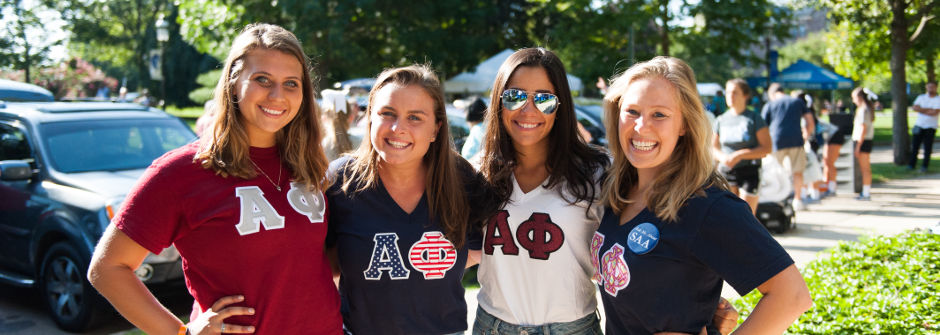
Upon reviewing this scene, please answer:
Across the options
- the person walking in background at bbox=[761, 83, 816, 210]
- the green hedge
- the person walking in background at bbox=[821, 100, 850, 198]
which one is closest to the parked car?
the green hedge

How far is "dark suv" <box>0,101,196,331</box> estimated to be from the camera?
201 inches

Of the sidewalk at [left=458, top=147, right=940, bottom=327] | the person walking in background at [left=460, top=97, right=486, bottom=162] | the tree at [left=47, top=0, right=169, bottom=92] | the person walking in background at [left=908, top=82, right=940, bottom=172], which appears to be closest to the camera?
the person walking in background at [left=460, top=97, right=486, bottom=162]

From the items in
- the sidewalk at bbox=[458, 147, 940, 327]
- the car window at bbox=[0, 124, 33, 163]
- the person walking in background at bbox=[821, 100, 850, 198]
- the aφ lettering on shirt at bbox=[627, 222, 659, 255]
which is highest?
the car window at bbox=[0, 124, 33, 163]

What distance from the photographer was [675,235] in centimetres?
206

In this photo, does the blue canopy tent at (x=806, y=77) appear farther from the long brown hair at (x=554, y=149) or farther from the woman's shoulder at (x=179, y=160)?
the woman's shoulder at (x=179, y=160)

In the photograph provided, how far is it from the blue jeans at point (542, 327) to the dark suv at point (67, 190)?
332 cm

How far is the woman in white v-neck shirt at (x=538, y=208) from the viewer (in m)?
2.53

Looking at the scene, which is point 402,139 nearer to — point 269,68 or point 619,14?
point 269,68

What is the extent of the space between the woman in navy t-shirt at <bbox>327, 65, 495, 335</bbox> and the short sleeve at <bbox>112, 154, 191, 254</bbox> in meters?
0.60

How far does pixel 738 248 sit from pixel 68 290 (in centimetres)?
510

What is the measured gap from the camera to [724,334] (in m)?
2.20

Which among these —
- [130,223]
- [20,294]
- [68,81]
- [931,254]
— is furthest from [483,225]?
[68,81]

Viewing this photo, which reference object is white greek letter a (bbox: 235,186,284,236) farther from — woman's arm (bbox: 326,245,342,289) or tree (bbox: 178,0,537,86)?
tree (bbox: 178,0,537,86)

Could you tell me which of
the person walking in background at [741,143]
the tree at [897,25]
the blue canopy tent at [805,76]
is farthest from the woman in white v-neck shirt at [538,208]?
the blue canopy tent at [805,76]
